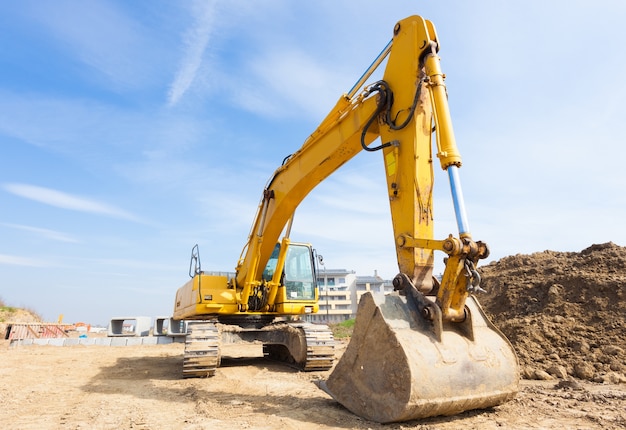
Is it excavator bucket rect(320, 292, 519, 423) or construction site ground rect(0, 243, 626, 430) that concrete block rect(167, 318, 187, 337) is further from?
excavator bucket rect(320, 292, 519, 423)

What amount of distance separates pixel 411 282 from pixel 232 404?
273 centimetres

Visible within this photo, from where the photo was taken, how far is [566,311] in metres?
9.09

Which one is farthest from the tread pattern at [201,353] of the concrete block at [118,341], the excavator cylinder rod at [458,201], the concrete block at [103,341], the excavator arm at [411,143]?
the concrete block at [103,341]

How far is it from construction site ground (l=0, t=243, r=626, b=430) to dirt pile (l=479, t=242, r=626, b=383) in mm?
20

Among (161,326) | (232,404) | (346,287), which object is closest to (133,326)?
(161,326)

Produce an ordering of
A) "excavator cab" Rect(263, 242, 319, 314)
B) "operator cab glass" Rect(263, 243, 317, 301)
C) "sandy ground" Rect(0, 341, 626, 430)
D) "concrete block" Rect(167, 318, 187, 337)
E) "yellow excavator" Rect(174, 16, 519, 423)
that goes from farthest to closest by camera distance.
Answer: "concrete block" Rect(167, 318, 187, 337) < "operator cab glass" Rect(263, 243, 317, 301) < "excavator cab" Rect(263, 242, 319, 314) < "sandy ground" Rect(0, 341, 626, 430) < "yellow excavator" Rect(174, 16, 519, 423)

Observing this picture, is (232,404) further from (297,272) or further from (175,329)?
(175,329)

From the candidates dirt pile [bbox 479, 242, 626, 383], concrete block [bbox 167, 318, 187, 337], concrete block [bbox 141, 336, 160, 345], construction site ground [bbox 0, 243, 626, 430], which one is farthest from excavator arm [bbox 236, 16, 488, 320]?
concrete block [bbox 167, 318, 187, 337]

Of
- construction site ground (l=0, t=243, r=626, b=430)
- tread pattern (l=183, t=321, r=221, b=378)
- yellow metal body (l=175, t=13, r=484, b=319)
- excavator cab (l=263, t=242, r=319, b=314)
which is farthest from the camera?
excavator cab (l=263, t=242, r=319, b=314)

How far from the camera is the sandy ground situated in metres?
4.25

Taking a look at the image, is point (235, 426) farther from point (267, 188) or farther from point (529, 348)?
point (529, 348)

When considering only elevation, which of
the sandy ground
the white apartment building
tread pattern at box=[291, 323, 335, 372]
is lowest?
the sandy ground

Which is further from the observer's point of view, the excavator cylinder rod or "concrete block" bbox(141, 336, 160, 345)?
"concrete block" bbox(141, 336, 160, 345)

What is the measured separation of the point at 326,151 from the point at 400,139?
5.37 feet
